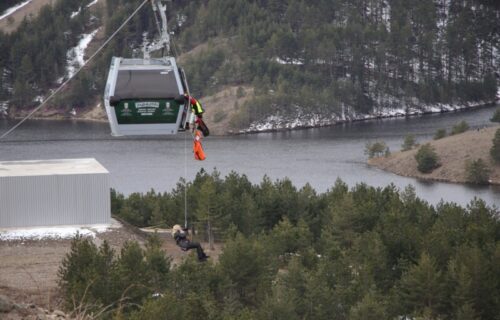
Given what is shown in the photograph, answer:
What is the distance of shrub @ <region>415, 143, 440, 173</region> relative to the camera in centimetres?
11431

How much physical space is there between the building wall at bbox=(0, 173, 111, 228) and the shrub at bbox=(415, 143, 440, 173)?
219 feet

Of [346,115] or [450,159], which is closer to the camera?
[450,159]

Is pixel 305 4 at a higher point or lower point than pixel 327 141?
higher

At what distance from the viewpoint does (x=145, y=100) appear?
25.7 metres

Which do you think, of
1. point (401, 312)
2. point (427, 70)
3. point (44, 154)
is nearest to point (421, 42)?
point (427, 70)

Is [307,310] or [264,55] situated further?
[264,55]

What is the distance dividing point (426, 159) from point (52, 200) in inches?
2702

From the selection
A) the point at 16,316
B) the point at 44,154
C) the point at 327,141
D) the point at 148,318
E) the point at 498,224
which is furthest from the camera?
the point at 327,141

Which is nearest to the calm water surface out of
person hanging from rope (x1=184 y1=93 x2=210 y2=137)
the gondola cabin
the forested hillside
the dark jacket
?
the forested hillside

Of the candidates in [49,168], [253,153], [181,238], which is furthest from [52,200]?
[253,153]

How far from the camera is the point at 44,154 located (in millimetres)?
118812

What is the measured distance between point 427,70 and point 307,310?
159672 mm

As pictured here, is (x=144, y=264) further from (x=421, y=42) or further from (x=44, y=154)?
(x=421, y=42)

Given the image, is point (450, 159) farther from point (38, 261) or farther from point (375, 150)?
point (38, 261)
